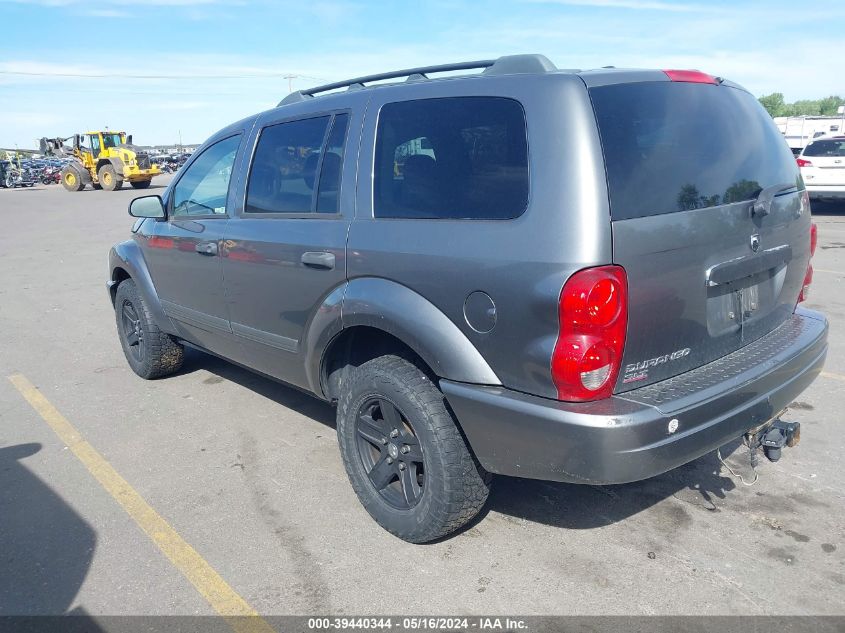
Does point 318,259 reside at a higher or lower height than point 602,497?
higher

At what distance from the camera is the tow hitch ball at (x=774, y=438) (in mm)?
2930

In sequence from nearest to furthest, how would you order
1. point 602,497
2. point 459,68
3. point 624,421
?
1. point 624,421
2. point 459,68
3. point 602,497

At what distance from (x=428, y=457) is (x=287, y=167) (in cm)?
178

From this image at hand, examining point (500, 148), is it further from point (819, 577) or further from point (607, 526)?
point (819, 577)

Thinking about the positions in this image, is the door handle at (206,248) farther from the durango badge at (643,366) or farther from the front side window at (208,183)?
the durango badge at (643,366)

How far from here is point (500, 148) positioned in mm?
2699

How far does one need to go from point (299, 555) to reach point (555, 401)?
140 centimetres

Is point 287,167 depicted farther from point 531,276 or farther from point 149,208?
point 531,276

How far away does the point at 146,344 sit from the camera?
17.2ft

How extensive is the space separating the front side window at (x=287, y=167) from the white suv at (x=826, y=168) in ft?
43.4

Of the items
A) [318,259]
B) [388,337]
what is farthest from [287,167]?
[388,337]

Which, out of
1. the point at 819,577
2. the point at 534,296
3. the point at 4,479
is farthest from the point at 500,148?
the point at 4,479

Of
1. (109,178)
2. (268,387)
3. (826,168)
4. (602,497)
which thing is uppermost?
(109,178)

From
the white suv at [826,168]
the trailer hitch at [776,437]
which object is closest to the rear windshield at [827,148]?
the white suv at [826,168]
